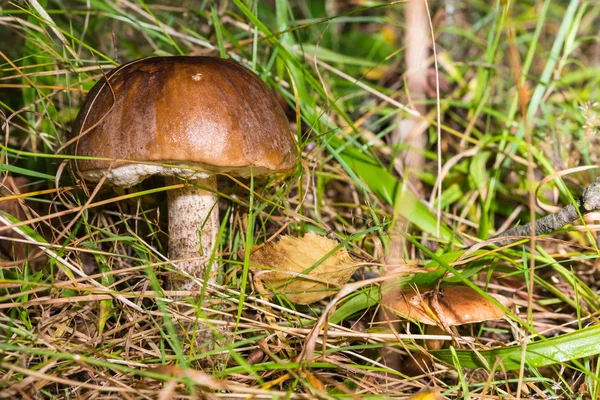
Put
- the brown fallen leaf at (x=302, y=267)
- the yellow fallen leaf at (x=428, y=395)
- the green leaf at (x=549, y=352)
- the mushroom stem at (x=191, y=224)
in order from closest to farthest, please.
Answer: the yellow fallen leaf at (x=428, y=395) < the green leaf at (x=549, y=352) < the brown fallen leaf at (x=302, y=267) < the mushroom stem at (x=191, y=224)

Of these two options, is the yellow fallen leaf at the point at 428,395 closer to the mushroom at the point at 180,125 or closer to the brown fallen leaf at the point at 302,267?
the brown fallen leaf at the point at 302,267

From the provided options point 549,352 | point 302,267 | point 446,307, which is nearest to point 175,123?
point 302,267

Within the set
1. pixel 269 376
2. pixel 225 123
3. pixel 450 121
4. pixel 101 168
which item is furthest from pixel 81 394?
pixel 450 121

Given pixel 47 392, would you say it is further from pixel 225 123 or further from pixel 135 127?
pixel 225 123

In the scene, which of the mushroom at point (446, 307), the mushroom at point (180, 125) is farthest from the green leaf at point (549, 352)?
the mushroom at point (180, 125)

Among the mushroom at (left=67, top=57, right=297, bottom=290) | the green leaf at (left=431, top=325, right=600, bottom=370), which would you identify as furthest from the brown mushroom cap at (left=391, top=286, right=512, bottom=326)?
the mushroom at (left=67, top=57, right=297, bottom=290)

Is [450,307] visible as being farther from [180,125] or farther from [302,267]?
[180,125]

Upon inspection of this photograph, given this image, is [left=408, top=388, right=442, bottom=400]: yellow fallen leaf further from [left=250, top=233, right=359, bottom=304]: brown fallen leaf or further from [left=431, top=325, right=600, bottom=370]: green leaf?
[left=250, top=233, right=359, bottom=304]: brown fallen leaf
